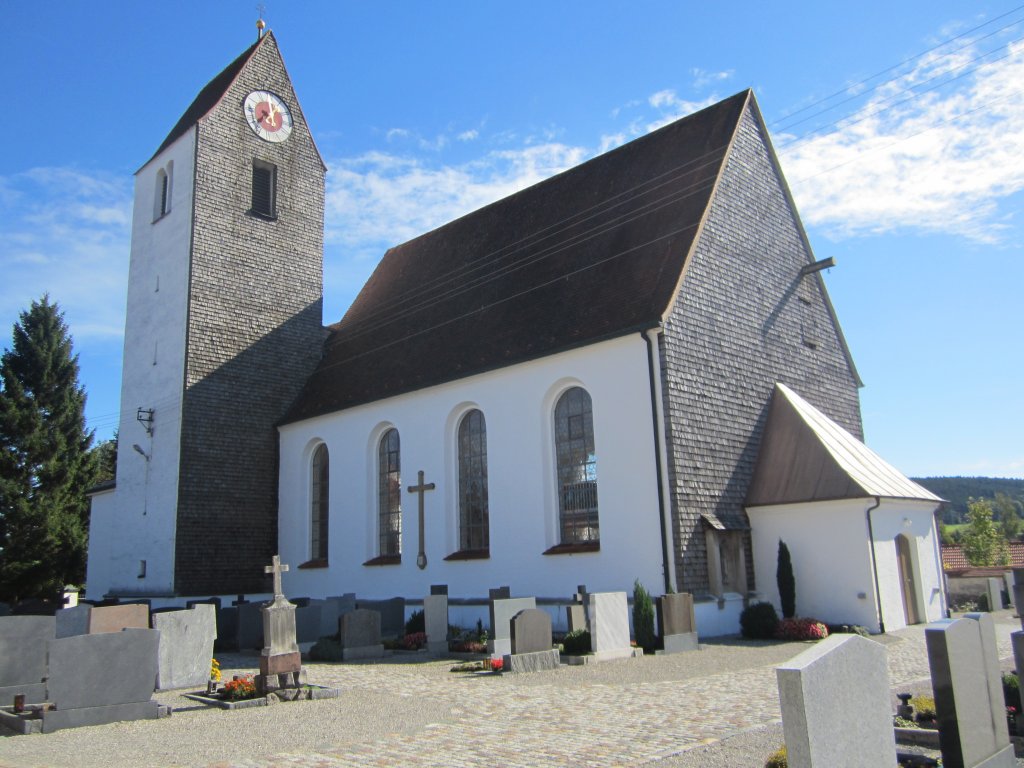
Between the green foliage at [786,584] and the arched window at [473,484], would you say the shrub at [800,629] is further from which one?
the arched window at [473,484]

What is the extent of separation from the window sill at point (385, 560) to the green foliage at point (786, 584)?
967cm

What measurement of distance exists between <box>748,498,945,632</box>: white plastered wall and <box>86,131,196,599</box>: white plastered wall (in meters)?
16.0

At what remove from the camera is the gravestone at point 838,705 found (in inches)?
179

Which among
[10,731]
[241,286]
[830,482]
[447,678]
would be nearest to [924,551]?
[830,482]

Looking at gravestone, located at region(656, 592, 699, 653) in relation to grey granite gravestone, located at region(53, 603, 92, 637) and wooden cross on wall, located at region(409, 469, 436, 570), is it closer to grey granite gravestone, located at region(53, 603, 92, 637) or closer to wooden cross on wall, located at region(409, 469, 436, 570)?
wooden cross on wall, located at region(409, 469, 436, 570)

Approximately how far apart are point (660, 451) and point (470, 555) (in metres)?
5.86

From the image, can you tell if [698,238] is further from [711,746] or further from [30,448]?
[30,448]

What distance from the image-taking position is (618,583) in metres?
17.4

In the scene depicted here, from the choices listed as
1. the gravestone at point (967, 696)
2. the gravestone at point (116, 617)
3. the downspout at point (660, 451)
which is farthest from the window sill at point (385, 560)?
the gravestone at point (967, 696)

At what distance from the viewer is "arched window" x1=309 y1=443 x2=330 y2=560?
1005 inches

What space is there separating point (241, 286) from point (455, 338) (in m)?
7.96

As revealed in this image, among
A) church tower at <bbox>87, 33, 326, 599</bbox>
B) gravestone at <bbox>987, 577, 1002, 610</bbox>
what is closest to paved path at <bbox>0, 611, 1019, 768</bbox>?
gravestone at <bbox>987, 577, 1002, 610</bbox>

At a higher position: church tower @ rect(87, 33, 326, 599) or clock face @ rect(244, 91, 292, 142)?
clock face @ rect(244, 91, 292, 142)

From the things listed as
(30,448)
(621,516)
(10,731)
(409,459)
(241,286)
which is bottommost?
(10,731)
